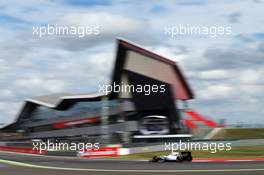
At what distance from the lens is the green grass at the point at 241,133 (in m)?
75.3

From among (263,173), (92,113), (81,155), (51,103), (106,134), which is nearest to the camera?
(263,173)

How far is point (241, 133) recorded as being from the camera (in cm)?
8262

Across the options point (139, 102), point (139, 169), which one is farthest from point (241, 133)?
point (139, 169)

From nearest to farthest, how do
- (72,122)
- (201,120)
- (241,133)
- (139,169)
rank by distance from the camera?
(139,169) → (201,120) → (241,133) → (72,122)

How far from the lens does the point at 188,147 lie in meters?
55.1

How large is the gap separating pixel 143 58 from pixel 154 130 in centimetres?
1042

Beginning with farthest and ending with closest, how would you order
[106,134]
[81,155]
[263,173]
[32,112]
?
[32,112], [106,134], [81,155], [263,173]

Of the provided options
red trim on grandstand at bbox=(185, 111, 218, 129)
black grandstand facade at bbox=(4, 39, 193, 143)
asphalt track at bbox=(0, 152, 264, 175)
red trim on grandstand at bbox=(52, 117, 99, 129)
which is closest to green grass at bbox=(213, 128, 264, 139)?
red trim on grandstand at bbox=(185, 111, 218, 129)

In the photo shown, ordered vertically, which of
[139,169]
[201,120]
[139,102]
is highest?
[139,102]

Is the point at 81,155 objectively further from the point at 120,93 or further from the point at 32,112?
the point at 32,112

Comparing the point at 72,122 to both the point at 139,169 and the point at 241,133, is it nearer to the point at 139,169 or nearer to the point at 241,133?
the point at 241,133

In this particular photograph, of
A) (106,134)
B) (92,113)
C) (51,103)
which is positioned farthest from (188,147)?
(51,103)

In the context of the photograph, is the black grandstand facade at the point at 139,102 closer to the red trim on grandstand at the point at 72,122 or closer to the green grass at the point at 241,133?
the red trim on grandstand at the point at 72,122

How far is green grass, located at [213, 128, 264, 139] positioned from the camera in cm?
7534
